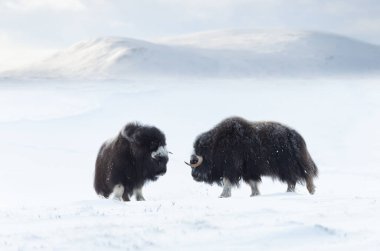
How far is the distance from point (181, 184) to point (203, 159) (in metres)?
7.75

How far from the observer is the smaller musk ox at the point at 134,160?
867 centimetres

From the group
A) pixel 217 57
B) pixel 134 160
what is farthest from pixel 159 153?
pixel 217 57

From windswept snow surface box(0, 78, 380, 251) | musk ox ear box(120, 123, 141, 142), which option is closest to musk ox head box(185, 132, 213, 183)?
windswept snow surface box(0, 78, 380, 251)

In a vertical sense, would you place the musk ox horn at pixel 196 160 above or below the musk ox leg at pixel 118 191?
above

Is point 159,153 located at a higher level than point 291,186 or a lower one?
higher

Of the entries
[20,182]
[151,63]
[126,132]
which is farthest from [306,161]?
[151,63]

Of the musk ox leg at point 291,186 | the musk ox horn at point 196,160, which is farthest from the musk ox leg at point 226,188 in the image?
the musk ox leg at point 291,186

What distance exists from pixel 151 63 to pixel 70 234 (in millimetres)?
91888

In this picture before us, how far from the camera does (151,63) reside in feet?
315

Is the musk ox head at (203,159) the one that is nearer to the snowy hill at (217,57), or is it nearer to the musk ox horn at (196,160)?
the musk ox horn at (196,160)

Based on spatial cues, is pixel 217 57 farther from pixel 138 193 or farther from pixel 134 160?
pixel 134 160

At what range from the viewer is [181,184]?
16859 millimetres

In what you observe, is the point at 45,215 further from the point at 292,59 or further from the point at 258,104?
the point at 292,59

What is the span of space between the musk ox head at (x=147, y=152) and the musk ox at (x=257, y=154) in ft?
2.64
